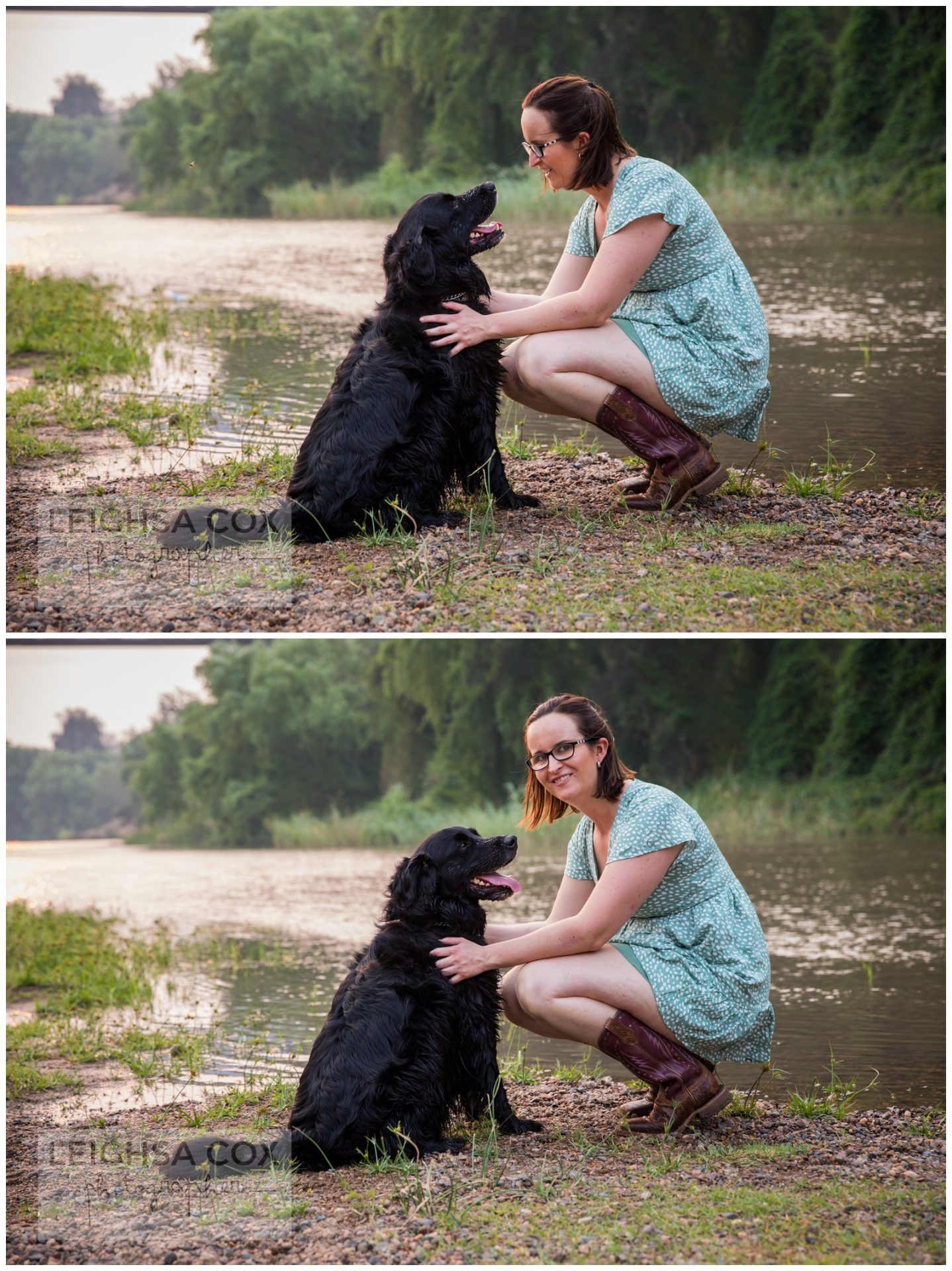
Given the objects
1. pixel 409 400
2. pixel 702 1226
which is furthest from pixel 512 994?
pixel 409 400

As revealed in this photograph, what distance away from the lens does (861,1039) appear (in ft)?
14.4

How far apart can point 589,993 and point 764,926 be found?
3683 mm

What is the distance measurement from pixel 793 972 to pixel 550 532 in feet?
8.40

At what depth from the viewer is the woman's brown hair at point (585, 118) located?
383 centimetres

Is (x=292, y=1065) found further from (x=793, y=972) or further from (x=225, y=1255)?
(x=793, y=972)

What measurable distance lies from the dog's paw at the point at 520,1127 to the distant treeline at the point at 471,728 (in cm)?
769

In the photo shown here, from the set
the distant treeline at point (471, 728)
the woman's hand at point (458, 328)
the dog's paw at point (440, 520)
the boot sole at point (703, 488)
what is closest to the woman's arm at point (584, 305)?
the woman's hand at point (458, 328)

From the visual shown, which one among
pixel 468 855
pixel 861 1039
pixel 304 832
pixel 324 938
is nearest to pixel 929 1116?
pixel 861 1039

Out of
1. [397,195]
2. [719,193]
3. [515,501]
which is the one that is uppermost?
[397,195]

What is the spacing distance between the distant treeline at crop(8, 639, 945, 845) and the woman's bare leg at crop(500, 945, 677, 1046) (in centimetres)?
774

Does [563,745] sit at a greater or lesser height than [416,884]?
greater

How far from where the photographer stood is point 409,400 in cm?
390

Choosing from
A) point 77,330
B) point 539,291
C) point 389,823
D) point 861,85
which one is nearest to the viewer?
point 77,330

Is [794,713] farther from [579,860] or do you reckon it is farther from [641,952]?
[641,952]
